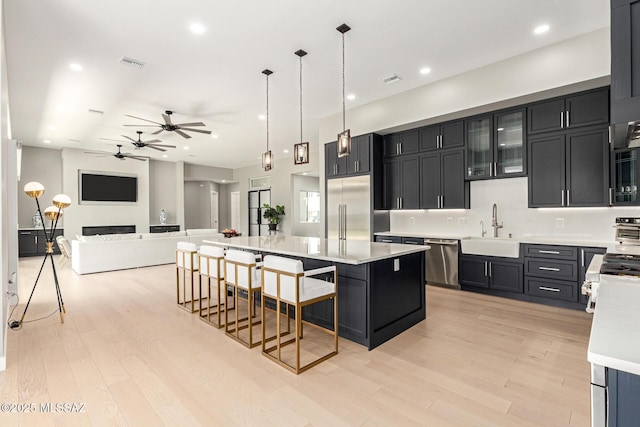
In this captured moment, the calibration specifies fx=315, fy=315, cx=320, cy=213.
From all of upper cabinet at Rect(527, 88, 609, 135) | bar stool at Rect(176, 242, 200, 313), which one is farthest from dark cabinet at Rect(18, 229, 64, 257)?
upper cabinet at Rect(527, 88, 609, 135)

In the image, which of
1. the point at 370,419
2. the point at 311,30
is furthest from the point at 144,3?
the point at 370,419

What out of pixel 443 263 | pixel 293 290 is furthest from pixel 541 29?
pixel 293 290

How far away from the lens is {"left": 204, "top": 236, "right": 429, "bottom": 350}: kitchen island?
279cm

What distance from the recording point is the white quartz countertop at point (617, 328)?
2.59 ft

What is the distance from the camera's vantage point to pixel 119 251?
6.56 m

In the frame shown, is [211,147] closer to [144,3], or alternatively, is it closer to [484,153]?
[144,3]

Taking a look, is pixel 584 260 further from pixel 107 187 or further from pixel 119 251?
pixel 107 187

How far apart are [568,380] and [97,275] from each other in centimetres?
723

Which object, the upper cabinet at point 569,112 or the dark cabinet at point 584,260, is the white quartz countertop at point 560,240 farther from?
the upper cabinet at point 569,112

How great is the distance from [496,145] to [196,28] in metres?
4.12

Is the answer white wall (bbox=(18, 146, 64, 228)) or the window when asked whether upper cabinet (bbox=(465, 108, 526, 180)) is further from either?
white wall (bbox=(18, 146, 64, 228))

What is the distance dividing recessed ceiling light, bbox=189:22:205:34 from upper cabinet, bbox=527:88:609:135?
4.15m

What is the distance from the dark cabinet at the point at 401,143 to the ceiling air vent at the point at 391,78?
3.31 ft

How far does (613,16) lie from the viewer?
1.40 meters
